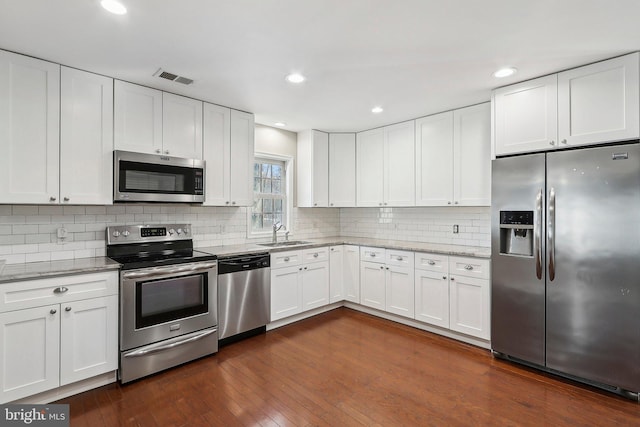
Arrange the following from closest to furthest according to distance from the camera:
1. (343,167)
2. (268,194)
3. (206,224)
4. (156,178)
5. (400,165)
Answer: (156,178)
(206,224)
(400,165)
(268,194)
(343,167)

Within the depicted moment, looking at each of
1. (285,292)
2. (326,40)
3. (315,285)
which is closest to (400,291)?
(315,285)

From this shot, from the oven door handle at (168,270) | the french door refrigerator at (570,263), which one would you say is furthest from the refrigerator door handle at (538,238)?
the oven door handle at (168,270)

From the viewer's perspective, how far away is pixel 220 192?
3.63 m

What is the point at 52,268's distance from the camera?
2.43 m

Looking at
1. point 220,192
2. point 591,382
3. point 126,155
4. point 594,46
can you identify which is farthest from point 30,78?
point 591,382

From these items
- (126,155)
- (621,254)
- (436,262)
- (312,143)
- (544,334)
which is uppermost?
(312,143)

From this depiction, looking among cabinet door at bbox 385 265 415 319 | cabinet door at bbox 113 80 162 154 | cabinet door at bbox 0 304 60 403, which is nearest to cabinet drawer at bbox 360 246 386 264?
cabinet door at bbox 385 265 415 319

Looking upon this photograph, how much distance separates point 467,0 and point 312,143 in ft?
9.81

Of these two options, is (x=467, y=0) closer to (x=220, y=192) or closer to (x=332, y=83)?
(x=332, y=83)

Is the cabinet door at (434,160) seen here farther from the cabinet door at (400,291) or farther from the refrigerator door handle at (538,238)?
the refrigerator door handle at (538,238)

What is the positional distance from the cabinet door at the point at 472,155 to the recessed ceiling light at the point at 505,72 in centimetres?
66

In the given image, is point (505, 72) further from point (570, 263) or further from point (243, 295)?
point (243, 295)

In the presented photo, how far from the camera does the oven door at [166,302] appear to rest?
262 cm

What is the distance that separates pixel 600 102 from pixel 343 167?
9.68ft
